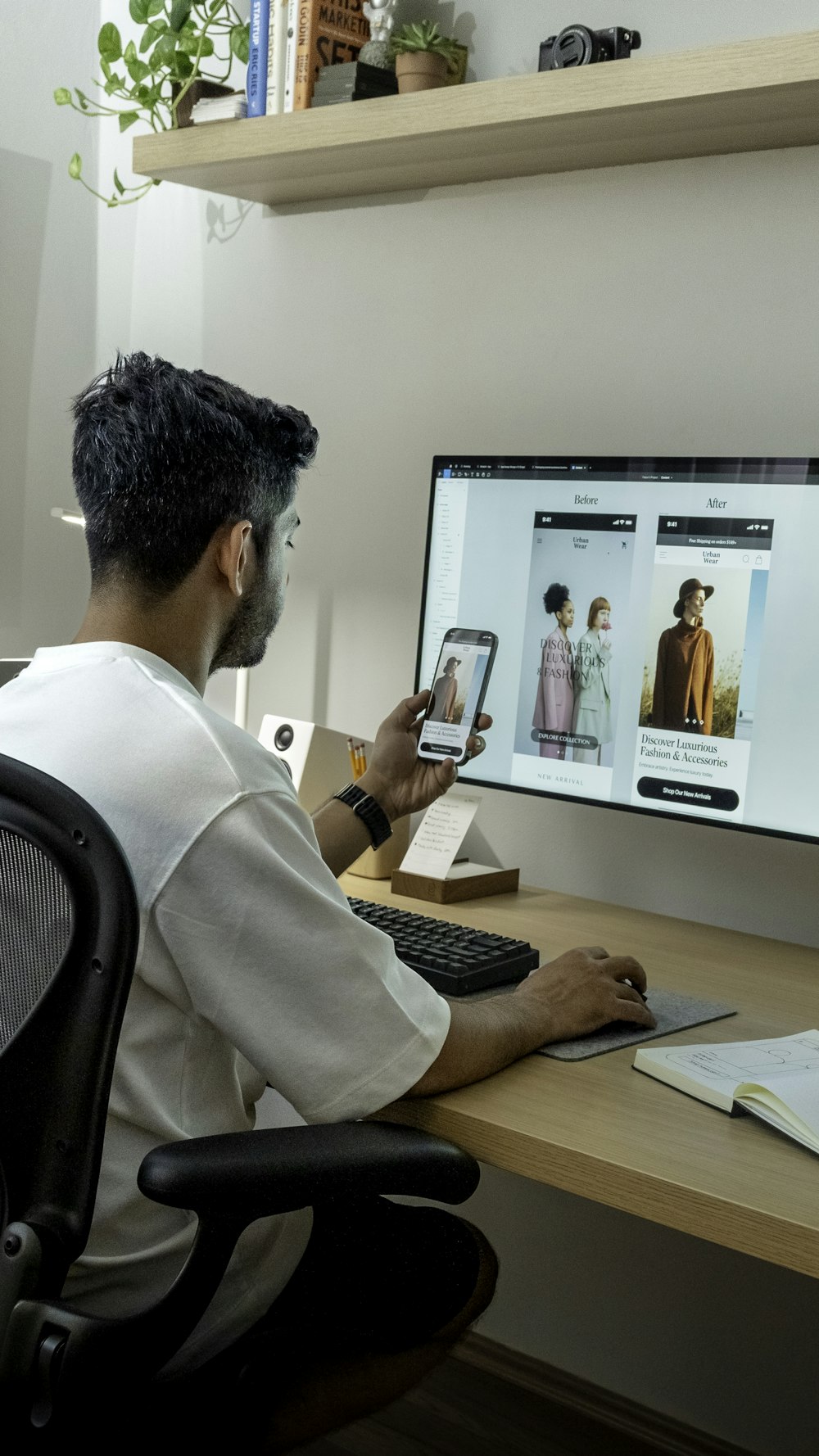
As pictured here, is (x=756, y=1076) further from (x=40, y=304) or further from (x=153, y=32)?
(x=40, y=304)

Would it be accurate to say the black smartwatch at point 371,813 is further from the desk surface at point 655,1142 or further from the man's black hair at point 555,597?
the desk surface at point 655,1142

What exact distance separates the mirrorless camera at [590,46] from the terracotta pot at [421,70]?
0.69 ft

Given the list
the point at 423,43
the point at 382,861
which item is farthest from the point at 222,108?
the point at 382,861

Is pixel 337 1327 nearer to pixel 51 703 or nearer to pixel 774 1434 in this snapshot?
pixel 51 703

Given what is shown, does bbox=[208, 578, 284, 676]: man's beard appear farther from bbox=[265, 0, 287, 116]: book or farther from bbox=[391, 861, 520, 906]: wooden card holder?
bbox=[265, 0, 287, 116]: book

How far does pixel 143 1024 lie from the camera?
934 mm

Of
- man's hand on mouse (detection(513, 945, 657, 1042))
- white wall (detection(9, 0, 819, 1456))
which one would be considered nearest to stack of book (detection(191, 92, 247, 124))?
white wall (detection(9, 0, 819, 1456))

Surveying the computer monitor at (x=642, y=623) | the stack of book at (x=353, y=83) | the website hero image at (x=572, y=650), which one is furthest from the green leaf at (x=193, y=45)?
the website hero image at (x=572, y=650)

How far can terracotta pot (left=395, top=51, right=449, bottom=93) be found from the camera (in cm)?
173

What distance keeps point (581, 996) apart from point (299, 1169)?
0.41m

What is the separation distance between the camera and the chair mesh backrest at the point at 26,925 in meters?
0.81

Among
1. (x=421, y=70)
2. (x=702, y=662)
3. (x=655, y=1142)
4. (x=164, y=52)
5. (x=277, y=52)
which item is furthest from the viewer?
(x=164, y=52)

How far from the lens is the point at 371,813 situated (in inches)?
61.9

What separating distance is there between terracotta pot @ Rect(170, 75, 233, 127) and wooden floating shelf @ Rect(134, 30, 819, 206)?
51 millimetres
